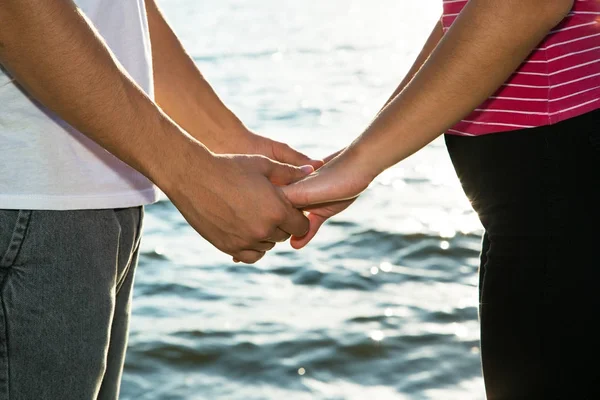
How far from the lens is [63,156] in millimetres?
1600

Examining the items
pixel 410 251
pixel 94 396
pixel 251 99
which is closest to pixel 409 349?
pixel 410 251

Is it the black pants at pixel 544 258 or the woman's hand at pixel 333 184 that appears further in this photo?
the woman's hand at pixel 333 184

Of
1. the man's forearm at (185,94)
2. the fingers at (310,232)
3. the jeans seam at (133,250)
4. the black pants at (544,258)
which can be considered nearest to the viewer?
the black pants at (544,258)

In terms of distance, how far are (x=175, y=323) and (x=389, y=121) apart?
2.79 meters

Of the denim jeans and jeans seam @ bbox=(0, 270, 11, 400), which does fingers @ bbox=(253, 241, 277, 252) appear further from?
jeans seam @ bbox=(0, 270, 11, 400)

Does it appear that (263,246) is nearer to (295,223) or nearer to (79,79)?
(295,223)

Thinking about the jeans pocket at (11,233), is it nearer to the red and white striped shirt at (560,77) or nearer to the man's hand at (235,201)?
the man's hand at (235,201)

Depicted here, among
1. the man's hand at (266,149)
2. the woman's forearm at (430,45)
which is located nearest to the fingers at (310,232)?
the man's hand at (266,149)

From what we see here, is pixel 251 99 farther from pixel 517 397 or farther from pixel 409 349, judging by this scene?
pixel 517 397

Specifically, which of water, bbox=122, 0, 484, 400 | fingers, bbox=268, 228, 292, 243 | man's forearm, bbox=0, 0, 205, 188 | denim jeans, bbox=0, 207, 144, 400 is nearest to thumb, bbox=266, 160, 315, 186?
fingers, bbox=268, 228, 292, 243

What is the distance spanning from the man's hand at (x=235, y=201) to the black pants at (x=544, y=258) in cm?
57

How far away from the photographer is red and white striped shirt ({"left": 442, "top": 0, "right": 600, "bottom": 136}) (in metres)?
1.65

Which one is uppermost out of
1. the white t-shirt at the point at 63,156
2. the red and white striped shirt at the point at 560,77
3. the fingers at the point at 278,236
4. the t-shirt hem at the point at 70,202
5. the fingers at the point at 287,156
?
the red and white striped shirt at the point at 560,77

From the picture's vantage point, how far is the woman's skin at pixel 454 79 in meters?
1.59
